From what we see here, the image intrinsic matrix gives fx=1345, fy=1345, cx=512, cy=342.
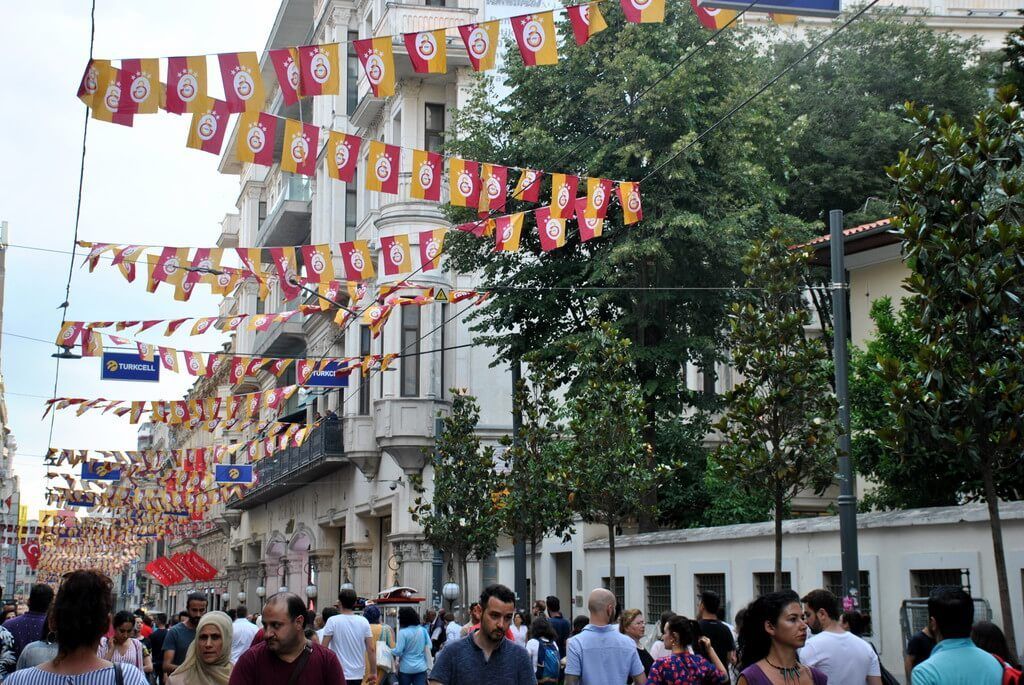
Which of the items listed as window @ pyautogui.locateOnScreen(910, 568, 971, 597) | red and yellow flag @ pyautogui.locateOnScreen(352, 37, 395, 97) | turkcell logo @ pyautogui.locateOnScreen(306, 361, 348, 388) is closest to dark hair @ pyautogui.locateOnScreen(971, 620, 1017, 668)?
red and yellow flag @ pyautogui.locateOnScreen(352, 37, 395, 97)

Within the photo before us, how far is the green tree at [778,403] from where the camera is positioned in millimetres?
17375

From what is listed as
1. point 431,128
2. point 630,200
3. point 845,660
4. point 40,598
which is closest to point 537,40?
point 630,200

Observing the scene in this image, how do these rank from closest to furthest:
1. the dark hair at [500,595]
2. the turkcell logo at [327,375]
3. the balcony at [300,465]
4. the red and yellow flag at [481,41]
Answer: the dark hair at [500,595], the red and yellow flag at [481,41], the turkcell logo at [327,375], the balcony at [300,465]

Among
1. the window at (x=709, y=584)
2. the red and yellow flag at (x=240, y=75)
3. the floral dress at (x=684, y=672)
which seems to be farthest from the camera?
the window at (x=709, y=584)

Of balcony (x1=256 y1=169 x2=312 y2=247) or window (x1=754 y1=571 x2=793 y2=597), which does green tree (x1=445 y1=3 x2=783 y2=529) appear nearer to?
window (x1=754 y1=571 x2=793 y2=597)

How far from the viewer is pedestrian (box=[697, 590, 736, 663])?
9562 mm

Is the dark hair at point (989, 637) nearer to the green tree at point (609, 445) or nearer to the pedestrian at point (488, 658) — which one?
the pedestrian at point (488, 658)

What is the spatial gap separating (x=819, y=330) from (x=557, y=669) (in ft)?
75.7

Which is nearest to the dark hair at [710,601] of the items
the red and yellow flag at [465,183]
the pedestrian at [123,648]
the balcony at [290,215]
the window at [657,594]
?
the pedestrian at [123,648]

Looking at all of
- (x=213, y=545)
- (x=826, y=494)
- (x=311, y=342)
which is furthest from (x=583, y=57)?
(x=213, y=545)

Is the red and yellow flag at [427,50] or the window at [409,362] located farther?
the window at [409,362]

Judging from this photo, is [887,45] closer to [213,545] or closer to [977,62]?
[977,62]

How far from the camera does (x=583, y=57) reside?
27.4 m

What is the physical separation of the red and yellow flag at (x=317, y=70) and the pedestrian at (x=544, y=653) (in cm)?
619
